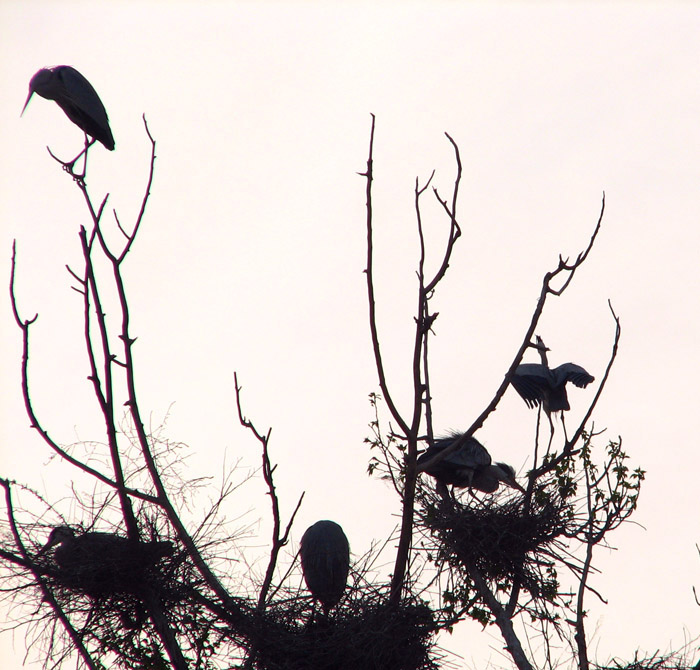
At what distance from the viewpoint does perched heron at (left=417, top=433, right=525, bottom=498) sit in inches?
324

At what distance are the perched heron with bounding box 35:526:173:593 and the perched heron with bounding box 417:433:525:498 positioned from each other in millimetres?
2570

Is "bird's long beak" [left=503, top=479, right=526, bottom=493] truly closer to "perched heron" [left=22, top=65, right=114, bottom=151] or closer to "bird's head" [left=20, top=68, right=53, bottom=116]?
"perched heron" [left=22, top=65, right=114, bottom=151]

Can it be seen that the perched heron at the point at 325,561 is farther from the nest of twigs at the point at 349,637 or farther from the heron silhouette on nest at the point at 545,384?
the heron silhouette on nest at the point at 545,384

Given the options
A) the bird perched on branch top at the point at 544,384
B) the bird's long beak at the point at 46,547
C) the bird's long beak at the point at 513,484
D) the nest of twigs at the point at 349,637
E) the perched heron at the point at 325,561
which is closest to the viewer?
the bird's long beak at the point at 46,547

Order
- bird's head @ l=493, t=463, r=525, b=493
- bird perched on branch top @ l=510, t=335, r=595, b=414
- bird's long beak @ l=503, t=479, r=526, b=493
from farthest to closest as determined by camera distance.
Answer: bird perched on branch top @ l=510, t=335, r=595, b=414
bird's head @ l=493, t=463, r=525, b=493
bird's long beak @ l=503, t=479, r=526, b=493

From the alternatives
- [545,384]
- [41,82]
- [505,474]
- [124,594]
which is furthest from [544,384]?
[41,82]

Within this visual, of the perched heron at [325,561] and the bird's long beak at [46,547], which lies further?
the perched heron at [325,561]

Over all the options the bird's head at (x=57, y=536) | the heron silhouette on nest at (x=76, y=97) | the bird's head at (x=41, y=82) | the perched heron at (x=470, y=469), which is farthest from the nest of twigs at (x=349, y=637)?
the bird's head at (x=41, y=82)

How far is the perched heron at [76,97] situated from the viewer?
838cm

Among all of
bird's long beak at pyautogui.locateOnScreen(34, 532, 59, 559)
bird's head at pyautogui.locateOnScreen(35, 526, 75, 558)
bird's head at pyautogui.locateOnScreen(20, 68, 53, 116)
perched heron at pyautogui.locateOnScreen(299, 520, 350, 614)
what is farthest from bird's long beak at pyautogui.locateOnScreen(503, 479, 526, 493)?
bird's head at pyautogui.locateOnScreen(20, 68, 53, 116)

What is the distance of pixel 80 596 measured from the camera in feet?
20.4

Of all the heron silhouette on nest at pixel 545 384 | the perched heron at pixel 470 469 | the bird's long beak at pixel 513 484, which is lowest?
the bird's long beak at pixel 513 484

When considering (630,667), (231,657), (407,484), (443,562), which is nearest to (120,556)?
(231,657)

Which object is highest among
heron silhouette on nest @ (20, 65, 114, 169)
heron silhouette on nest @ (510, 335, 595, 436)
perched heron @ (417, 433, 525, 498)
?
heron silhouette on nest @ (20, 65, 114, 169)
